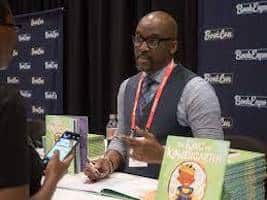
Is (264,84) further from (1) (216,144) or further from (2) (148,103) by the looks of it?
(1) (216,144)

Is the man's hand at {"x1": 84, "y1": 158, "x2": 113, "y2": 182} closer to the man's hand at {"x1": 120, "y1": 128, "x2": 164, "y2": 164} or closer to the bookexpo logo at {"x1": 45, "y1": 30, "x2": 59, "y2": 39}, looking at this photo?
the man's hand at {"x1": 120, "y1": 128, "x2": 164, "y2": 164}

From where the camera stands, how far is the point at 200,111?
2.28 metres

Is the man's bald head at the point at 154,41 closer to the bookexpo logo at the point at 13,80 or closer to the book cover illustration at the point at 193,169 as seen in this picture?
the book cover illustration at the point at 193,169

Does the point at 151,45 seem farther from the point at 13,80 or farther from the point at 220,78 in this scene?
the point at 13,80

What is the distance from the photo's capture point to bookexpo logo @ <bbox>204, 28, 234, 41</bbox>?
3602 millimetres

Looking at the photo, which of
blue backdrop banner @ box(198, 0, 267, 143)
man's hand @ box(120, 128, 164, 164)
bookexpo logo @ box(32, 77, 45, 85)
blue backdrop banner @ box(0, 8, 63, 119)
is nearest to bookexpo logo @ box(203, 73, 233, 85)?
blue backdrop banner @ box(198, 0, 267, 143)

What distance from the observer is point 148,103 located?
95.2 inches

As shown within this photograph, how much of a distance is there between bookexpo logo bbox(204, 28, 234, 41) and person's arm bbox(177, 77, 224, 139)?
1344mm

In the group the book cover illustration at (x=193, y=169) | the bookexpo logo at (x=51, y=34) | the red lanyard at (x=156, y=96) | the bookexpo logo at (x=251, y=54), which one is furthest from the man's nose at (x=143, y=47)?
the bookexpo logo at (x=51, y=34)

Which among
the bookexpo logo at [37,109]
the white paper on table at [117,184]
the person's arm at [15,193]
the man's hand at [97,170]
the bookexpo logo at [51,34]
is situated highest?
the bookexpo logo at [51,34]

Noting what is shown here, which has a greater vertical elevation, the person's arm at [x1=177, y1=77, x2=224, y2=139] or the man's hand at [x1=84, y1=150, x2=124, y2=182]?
the person's arm at [x1=177, y1=77, x2=224, y2=139]

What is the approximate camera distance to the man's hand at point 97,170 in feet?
6.86

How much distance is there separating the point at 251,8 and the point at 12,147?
2.76 metres

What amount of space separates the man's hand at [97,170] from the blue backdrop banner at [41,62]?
316 centimetres
